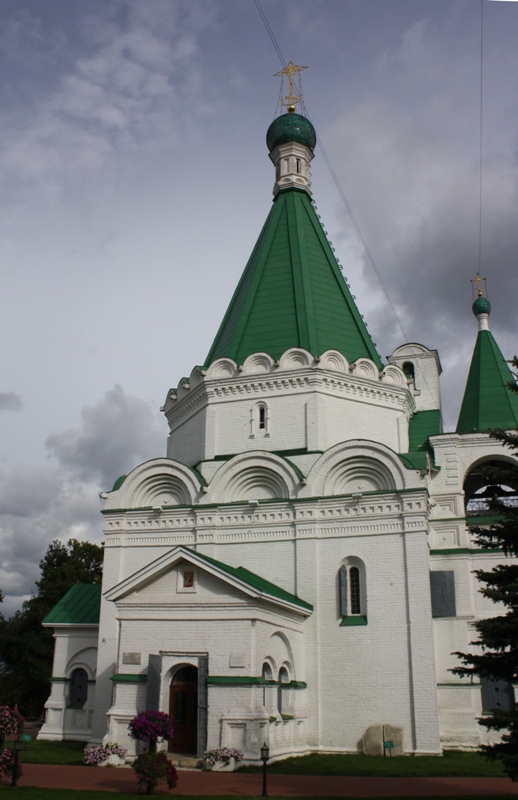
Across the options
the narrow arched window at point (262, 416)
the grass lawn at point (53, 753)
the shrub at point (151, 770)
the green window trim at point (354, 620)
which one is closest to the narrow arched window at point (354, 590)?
the green window trim at point (354, 620)

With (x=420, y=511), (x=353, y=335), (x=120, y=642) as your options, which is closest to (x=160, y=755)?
(x=120, y=642)

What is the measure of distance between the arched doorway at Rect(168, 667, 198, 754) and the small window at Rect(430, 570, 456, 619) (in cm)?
566

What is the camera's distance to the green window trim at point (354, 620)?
15977 mm

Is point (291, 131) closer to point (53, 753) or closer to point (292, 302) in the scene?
point (292, 302)

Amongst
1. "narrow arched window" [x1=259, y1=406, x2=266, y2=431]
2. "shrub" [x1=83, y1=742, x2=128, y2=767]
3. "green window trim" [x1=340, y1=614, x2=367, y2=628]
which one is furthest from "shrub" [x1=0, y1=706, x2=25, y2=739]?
"narrow arched window" [x1=259, y1=406, x2=266, y2=431]

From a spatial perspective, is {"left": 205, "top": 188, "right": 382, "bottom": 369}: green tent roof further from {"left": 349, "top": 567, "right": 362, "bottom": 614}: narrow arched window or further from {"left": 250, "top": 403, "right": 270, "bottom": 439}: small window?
{"left": 349, "top": 567, "right": 362, "bottom": 614}: narrow arched window

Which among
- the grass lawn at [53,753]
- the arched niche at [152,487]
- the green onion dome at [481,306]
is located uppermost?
the green onion dome at [481,306]

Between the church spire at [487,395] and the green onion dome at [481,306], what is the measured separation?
33.1 inches

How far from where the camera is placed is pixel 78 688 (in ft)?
62.3

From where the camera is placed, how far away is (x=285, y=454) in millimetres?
18203

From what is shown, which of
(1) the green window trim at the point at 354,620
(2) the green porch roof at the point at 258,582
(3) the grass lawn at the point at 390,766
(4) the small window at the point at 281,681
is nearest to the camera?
(3) the grass lawn at the point at 390,766

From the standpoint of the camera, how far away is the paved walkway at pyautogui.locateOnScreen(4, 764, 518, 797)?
34.2ft

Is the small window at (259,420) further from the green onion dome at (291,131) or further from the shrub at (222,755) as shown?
the green onion dome at (291,131)

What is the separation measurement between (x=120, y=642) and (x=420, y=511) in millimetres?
6849
